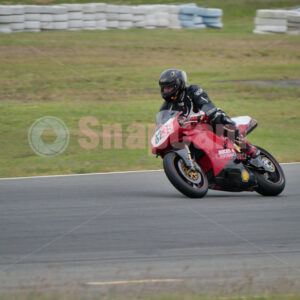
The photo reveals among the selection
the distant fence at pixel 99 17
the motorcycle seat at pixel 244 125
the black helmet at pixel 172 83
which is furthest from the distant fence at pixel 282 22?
the black helmet at pixel 172 83

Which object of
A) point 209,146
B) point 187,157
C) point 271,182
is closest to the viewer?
point 187,157

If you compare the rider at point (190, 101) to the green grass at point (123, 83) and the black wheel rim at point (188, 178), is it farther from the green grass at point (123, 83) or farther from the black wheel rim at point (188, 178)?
the green grass at point (123, 83)

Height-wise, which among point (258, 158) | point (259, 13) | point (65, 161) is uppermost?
point (259, 13)

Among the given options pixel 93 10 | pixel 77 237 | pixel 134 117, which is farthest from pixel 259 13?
pixel 77 237

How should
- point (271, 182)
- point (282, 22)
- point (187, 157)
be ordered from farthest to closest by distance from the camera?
point (282, 22) < point (271, 182) < point (187, 157)

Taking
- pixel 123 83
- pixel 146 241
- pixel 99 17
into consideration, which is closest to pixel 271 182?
pixel 146 241

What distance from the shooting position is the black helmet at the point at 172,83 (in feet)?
24.0

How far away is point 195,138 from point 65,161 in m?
4.48

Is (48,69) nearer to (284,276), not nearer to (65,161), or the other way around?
(65,161)

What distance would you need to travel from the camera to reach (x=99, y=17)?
25.2m

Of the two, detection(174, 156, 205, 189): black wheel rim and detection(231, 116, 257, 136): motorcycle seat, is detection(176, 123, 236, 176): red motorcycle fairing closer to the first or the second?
detection(174, 156, 205, 189): black wheel rim

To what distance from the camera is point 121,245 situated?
5.85 m

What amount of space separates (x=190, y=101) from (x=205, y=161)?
75 centimetres

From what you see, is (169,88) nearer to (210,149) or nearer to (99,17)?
(210,149)
